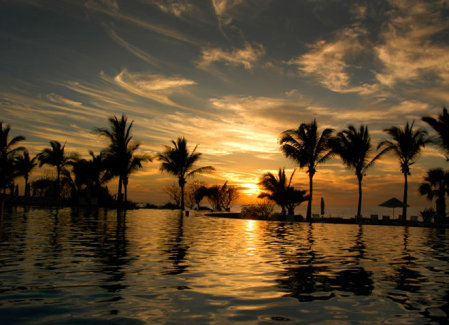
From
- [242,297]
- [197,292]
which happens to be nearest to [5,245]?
[197,292]

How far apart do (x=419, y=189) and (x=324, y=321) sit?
32.0m

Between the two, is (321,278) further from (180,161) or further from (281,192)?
(180,161)

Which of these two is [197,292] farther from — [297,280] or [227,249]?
[227,249]

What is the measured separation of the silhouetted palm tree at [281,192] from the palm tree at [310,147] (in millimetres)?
2305

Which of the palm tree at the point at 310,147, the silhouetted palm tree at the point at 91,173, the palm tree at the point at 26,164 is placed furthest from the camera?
the palm tree at the point at 26,164

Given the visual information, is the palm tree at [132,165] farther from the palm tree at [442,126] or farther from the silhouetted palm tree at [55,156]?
the palm tree at [442,126]

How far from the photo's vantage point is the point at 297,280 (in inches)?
238

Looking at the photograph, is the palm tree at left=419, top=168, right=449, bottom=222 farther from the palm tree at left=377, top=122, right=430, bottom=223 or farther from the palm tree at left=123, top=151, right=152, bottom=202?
the palm tree at left=123, top=151, right=152, bottom=202

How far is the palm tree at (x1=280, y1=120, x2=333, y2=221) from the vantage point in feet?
89.8

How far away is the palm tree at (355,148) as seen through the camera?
27641mm

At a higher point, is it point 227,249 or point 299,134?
point 299,134

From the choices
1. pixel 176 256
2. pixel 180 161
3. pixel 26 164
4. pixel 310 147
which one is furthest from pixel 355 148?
pixel 26 164

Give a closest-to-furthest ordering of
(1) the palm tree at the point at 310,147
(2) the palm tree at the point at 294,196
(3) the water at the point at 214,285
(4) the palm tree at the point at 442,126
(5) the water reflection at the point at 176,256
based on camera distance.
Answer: (3) the water at the point at 214,285, (5) the water reflection at the point at 176,256, (4) the palm tree at the point at 442,126, (1) the palm tree at the point at 310,147, (2) the palm tree at the point at 294,196

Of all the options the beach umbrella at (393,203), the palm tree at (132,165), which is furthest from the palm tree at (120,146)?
the beach umbrella at (393,203)
